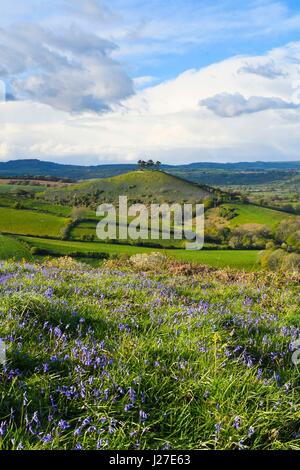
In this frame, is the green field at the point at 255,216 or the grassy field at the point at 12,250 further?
the green field at the point at 255,216

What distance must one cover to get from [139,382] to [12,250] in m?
83.2

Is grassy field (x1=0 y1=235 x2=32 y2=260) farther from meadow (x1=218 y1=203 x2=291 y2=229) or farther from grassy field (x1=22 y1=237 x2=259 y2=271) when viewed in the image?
meadow (x1=218 y1=203 x2=291 y2=229)

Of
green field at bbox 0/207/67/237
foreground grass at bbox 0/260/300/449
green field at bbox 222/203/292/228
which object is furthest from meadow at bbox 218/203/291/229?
foreground grass at bbox 0/260/300/449

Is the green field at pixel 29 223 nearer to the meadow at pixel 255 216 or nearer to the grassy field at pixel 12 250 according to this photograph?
the grassy field at pixel 12 250

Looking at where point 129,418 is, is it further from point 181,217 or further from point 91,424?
point 181,217

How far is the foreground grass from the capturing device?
3.94 metres

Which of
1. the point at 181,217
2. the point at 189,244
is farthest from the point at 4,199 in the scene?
the point at 189,244

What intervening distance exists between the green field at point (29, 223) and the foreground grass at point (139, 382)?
109451mm

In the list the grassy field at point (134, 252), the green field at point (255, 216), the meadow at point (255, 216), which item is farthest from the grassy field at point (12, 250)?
the green field at point (255, 216)

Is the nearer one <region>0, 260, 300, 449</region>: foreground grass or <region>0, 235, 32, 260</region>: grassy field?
<region>0, 260, 300, 449</region>: foreground grass

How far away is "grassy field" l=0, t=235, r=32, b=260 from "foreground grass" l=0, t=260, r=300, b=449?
232ft

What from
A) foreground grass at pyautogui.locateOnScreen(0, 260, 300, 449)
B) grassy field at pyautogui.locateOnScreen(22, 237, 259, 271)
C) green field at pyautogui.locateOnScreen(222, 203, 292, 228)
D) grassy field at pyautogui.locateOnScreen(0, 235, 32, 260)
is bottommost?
grassy field at pyautogui.locateOnScreen(22, 237, 259, 271)

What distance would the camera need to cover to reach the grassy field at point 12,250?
7688cm

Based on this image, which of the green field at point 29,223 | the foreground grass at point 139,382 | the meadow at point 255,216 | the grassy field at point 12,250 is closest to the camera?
the foreground grass at point 139,382
